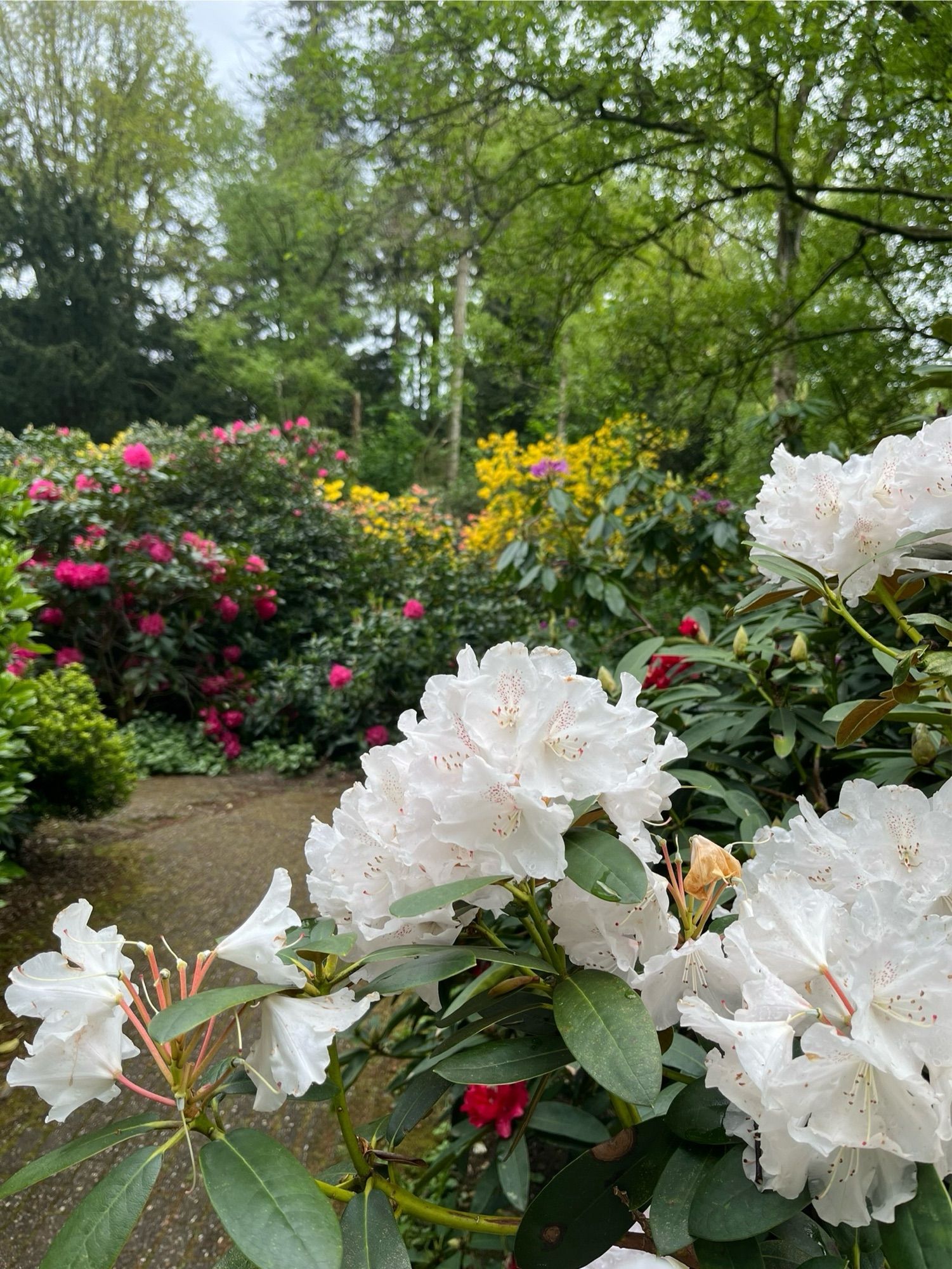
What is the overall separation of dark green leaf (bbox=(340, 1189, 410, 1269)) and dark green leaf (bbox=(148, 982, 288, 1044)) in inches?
6.5

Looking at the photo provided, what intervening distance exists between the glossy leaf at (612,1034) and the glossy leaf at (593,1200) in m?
0.09

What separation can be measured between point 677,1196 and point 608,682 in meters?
0.69

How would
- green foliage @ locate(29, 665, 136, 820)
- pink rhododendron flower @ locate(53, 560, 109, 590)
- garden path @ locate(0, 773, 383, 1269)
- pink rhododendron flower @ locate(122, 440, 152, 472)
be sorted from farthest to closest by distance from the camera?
pink rhododendron flower @ locate(122, 440, 152, 472) < pink rhododendron flower @ locate(53, 560, 109, 590) < green foliage @ locate(29, 665, 136, 820) < garden path @ locate(0, 773, 383, 1269)

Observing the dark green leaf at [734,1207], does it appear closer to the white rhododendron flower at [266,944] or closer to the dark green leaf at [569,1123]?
the white rhododendron flower at [266,944]

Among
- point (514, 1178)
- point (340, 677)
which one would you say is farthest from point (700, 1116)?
point (340, 677)

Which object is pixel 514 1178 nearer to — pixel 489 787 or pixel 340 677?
pixel 489 787

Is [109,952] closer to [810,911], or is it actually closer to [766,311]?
[810,911]

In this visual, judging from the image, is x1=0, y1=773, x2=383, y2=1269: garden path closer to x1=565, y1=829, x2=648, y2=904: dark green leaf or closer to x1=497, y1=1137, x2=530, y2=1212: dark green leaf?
x1=497, y1=1137, x2=530, y2=1212: dark green leaf

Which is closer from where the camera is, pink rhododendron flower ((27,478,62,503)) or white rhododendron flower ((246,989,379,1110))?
white rhododendron flower ((246,989,379,1110))

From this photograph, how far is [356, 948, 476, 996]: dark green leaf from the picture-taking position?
0.57 metres

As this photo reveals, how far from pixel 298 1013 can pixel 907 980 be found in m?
0.39

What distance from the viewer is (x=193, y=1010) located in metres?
0.51

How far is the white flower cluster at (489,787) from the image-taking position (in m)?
0.54

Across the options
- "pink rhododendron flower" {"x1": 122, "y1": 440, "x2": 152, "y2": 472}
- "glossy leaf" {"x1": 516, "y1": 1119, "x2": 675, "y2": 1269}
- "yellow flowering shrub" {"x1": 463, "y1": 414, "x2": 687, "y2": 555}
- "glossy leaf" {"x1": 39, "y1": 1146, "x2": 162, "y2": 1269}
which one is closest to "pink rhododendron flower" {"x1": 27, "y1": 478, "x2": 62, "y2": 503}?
"pink rhododendron flower" {"x1": 122, "y1": 440, "x2": 152, "y2": 472}
